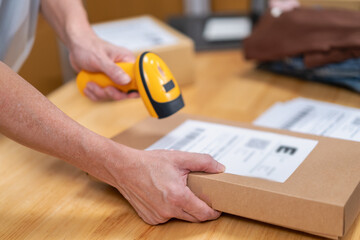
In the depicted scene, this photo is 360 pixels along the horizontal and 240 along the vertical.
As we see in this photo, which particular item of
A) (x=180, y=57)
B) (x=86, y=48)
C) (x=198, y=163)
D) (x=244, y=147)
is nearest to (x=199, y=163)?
(x=198, y=163)

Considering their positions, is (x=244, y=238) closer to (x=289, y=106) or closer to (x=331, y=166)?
(x=331, y=166)

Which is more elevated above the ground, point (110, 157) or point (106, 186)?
point (110, 157)

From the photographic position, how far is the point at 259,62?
3.95 ft

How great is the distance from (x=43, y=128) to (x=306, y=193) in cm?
33

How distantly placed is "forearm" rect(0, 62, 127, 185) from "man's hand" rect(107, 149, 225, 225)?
2 cm

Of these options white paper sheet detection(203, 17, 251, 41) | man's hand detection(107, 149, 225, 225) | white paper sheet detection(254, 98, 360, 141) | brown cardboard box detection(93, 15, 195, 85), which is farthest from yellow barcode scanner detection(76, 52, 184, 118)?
white paper sheet detection(203, 17, 251, 41)

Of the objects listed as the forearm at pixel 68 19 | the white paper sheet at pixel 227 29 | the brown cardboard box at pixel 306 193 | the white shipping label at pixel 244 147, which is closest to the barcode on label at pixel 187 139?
the white shipping label at pixel 244 147

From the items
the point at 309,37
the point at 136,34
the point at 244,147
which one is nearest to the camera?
the point at 244,147

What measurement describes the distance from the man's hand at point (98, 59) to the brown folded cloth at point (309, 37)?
37cm

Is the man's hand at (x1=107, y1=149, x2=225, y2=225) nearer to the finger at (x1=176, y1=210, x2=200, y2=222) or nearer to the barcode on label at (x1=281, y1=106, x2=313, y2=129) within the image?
the finger at (x1=176, y1=210, x2=200, y2=222)

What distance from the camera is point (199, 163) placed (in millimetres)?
646

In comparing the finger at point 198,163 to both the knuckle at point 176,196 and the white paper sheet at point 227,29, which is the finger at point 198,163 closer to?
the knuckle at point 176,196

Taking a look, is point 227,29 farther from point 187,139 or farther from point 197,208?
point 197,208

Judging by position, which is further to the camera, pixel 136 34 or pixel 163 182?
pixel 136 34
